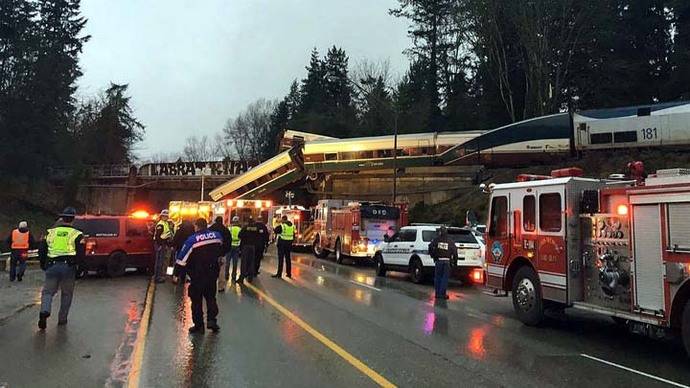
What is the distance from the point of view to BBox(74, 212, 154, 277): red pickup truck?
17203 mm

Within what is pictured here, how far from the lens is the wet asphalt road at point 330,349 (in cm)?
674

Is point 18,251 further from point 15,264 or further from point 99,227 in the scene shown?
point 99,227

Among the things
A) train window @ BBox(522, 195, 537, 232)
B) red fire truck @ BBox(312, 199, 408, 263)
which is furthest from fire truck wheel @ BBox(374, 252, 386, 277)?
train window @ BBox(522, 195, 537, 232)

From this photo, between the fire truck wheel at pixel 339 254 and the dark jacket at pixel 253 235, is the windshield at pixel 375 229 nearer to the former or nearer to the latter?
the fire truck wheel at pixel 339 254

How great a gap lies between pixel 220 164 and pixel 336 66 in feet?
146

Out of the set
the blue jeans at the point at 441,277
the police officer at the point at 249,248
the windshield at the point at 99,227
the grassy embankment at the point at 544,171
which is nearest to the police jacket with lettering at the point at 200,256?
the blue jeans at the point at 441,277

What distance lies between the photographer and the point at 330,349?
8.13 m

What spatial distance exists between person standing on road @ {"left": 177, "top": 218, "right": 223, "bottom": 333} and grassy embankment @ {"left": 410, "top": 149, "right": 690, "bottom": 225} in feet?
76.1

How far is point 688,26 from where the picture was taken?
46.8 metres

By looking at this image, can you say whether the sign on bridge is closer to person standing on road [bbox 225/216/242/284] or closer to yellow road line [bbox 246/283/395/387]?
person standing on road [bbox 225/216/242/284]

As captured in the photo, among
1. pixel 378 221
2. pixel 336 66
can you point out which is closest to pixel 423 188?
pixel 378 221

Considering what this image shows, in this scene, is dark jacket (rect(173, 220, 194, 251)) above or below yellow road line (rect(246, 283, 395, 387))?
above

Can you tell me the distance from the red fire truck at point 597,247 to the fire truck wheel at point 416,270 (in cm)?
583

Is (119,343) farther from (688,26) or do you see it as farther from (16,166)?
(16,166)
